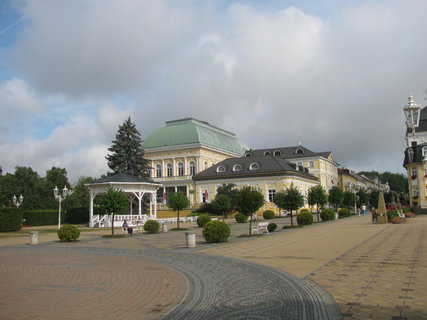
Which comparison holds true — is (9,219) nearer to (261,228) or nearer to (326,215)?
(261,228)

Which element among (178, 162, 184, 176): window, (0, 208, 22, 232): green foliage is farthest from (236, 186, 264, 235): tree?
(178, 162, 184, 176): window

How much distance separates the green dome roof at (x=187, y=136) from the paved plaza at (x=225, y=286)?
68.4 meters

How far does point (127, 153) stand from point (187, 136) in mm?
26863

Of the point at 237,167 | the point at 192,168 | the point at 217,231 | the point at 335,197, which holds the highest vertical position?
the point at 192,168

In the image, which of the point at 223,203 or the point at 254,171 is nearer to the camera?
the point at 223,203

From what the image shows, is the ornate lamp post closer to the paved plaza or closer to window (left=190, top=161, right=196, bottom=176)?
the paved plaza

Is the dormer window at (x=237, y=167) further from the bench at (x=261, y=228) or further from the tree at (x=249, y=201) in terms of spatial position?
the tree at (x=249, y=201)

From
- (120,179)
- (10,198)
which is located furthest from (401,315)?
(10,198)

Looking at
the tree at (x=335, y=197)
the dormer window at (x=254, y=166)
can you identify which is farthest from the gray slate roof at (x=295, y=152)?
the tree at (x=335, y=197)

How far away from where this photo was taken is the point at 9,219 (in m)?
35.2

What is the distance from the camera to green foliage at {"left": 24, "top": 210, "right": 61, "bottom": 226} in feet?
157

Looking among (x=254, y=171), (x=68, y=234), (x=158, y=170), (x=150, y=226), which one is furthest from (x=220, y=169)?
(x=68, y=234)

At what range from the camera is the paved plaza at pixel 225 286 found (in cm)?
689

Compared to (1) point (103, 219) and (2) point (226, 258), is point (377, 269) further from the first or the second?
(1) point (103, 219)
